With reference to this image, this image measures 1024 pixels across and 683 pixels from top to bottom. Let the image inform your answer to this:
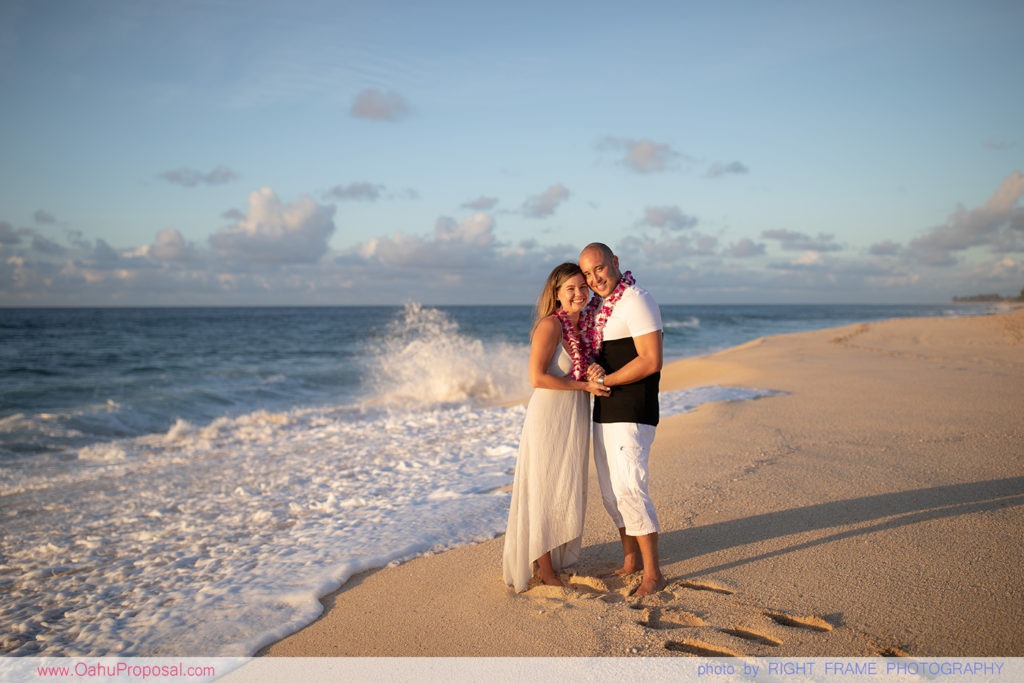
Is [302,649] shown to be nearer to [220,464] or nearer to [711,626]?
[711,626]

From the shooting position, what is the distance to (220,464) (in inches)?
343

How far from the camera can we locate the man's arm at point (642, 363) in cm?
377

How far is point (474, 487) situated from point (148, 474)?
4701 mm

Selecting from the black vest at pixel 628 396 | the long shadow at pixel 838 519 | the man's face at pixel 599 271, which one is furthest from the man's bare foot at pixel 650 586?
the man's face at pixel 599 271

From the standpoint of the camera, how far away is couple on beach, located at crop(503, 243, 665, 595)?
3848mm

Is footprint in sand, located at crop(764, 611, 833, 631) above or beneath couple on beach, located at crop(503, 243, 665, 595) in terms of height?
beneath

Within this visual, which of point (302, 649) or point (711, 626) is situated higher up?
point (711, 626)

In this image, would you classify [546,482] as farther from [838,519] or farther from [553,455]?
[838,519]

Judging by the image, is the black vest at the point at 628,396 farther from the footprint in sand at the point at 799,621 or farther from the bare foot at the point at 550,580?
the footprint in sand at the point at 799,621

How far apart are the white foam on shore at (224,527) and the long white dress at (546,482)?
1.22 m

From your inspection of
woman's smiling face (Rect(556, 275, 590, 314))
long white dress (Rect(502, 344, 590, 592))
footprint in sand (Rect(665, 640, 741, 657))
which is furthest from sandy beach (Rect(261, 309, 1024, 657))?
woman's smiling face (Rect(556, 275, 590, 314))

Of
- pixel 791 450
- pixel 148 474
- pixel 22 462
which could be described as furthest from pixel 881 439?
pixel 22 462

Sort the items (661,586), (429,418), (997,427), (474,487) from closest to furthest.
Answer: (661,586), (474,487), (997,427), (429,418)

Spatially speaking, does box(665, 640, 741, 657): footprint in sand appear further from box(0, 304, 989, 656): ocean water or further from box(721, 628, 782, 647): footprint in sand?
box(0, 304, 989, 656): ocean water
